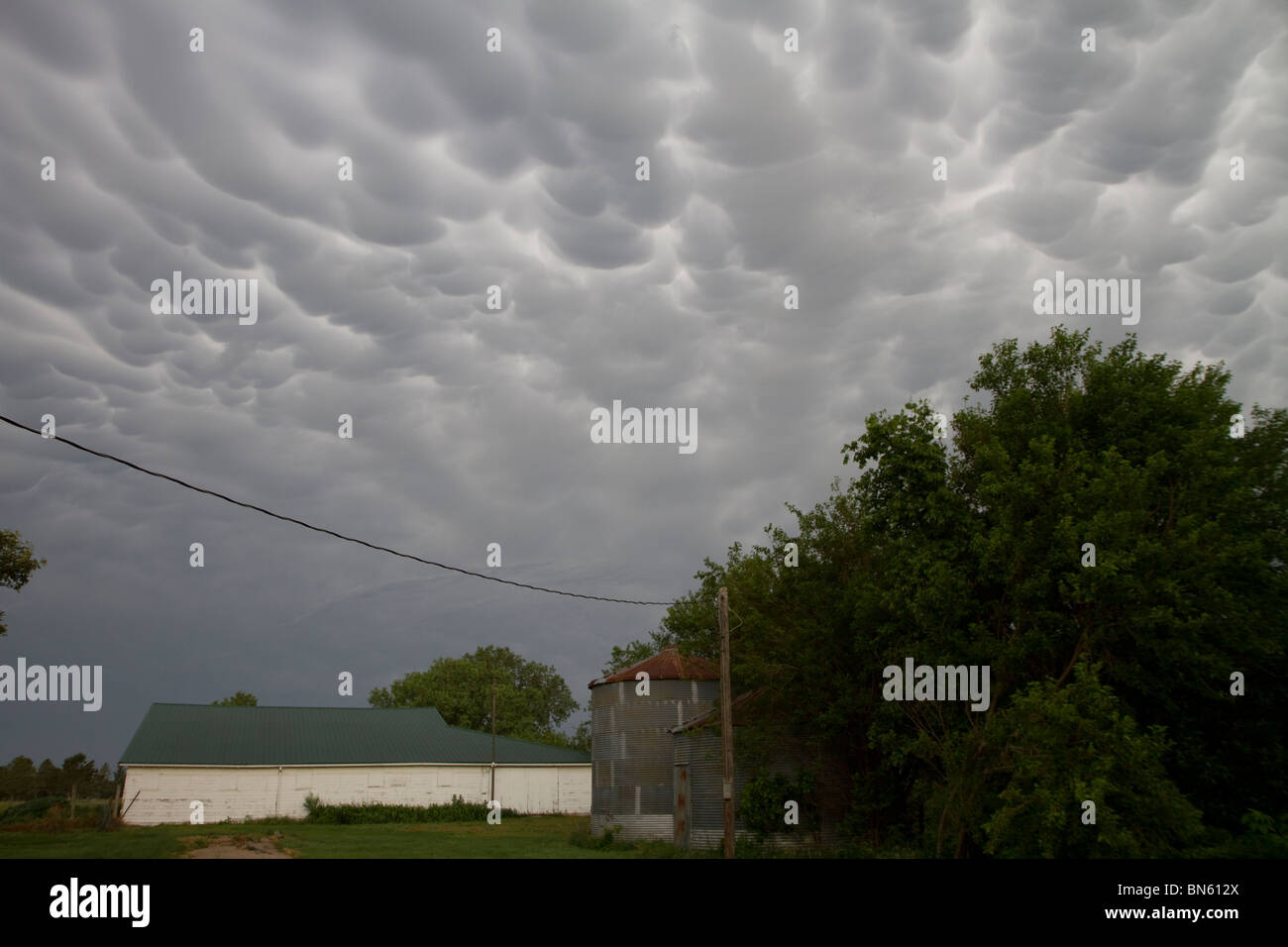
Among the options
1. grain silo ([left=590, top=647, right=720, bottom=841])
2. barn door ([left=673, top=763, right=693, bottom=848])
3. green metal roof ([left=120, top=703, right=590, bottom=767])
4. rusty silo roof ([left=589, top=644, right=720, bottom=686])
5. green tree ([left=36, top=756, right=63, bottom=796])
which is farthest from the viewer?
green tree ([left=36, top=756, right=63, bottom=796])

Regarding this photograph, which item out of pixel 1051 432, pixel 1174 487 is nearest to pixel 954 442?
pixel 1051 432

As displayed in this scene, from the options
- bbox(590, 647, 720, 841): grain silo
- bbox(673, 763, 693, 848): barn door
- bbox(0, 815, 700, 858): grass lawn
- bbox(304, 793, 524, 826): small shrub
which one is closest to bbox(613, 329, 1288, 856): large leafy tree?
bbox(673, 763, 693, 848): barn door

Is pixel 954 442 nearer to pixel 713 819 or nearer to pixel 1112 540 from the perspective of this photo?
pixel 1112 540

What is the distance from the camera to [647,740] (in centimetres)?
4775

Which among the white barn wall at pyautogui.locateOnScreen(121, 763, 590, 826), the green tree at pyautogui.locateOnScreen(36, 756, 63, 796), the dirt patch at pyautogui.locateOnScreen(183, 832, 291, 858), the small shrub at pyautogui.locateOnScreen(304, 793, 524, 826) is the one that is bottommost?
the green tree at pyautogui.locateOnScreen(36, 756, 63, 796)

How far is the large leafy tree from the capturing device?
25.2m

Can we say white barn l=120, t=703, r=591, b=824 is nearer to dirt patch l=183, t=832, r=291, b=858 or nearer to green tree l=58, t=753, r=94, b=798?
dirt patch l=183, t=832, r=291, b=858

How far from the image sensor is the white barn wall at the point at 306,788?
64.1 meters

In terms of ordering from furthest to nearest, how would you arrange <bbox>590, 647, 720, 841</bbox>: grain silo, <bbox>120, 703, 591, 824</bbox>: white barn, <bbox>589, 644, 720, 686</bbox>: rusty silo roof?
<bbox>120, 703, 591, 824</bbox>: white barn, <bbox>589, 644, 720, 686</bbox>: rusty silo roof, <bbox>590, 647, 720, 841</bbox>: grain silo

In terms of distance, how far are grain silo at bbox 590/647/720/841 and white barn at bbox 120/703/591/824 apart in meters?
26.1

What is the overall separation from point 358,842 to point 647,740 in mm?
14601

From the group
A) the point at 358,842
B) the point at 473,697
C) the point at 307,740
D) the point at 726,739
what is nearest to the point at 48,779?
the point at 473,697

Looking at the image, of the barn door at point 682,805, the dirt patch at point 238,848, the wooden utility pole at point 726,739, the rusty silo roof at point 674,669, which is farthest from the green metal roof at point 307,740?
the wooden utility pole at point 726,739
